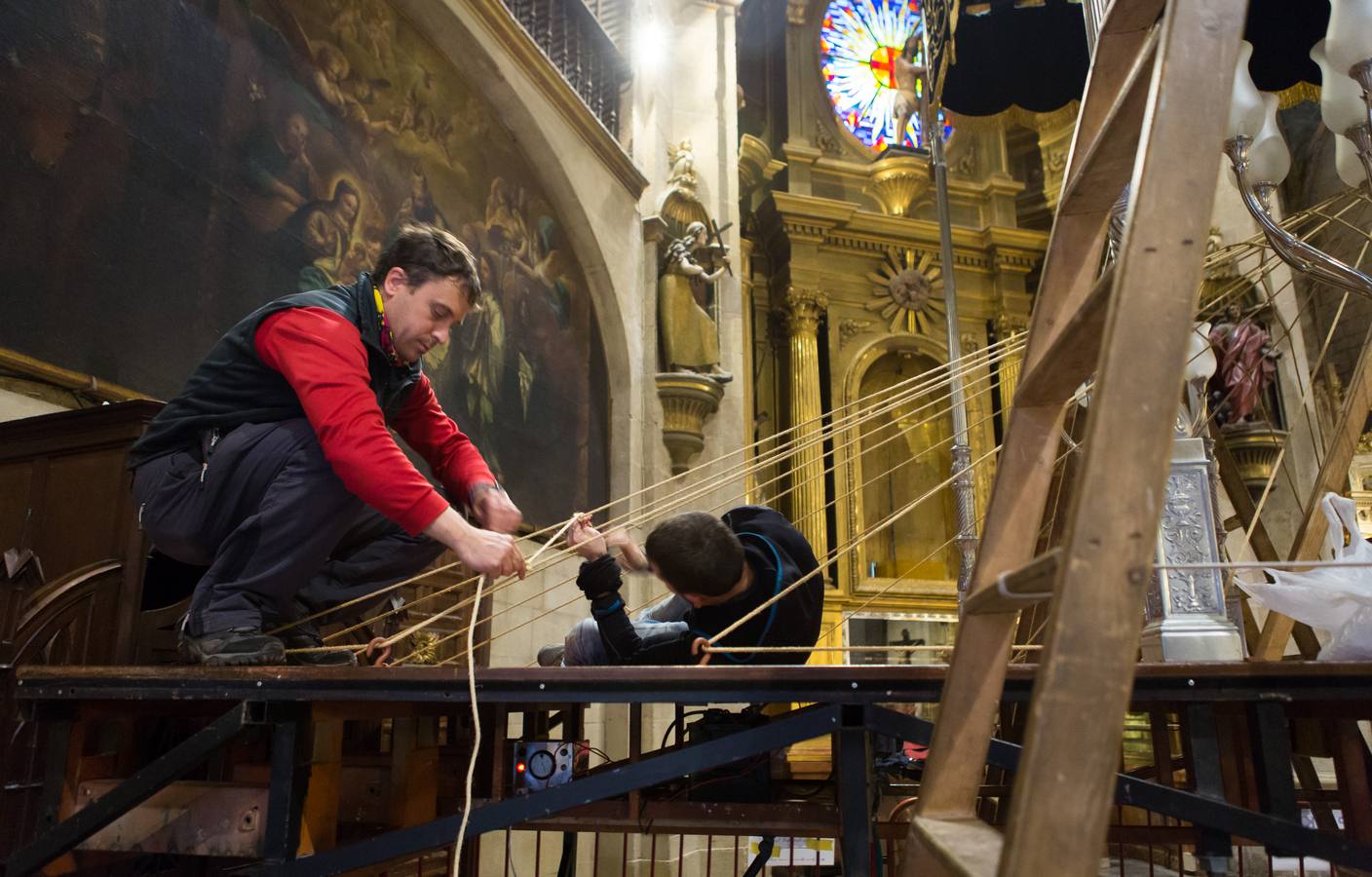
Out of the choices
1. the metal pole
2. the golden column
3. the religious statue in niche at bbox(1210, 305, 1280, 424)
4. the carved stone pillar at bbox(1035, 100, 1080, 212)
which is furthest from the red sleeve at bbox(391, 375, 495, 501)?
the carved stone pillar at bbox(1035, 100, 1080, 212)

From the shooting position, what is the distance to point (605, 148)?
6742 millimetres

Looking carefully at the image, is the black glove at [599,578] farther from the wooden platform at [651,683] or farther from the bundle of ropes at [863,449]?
the wooden platform at [651,683]

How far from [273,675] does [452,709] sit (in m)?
0.43

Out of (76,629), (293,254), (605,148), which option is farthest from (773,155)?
(76,629)

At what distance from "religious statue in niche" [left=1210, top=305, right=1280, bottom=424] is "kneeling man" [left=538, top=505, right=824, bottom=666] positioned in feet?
28.2

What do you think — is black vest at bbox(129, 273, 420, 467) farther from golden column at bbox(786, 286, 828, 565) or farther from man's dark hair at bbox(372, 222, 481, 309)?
golden column at bbox(786, 286, 828, 565)

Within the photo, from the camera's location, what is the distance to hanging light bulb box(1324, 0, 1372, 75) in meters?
2.48

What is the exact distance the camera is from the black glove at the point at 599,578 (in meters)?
2.09

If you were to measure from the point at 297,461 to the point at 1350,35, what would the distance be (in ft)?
9.03

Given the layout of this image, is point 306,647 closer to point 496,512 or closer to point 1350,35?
point 496,512

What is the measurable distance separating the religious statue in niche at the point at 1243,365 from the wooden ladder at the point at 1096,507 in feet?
31.1

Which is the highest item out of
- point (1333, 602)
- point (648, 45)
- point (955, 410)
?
point (648, 45)

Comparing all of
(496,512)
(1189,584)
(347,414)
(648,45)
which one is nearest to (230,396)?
(347,414)

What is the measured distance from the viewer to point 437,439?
2.47 m
